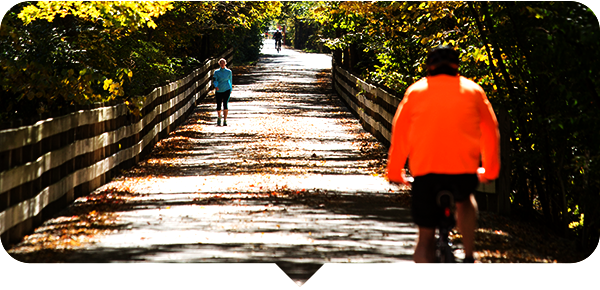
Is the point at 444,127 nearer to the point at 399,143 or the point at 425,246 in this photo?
the point at 399,143

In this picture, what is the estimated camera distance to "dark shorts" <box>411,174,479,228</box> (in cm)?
430

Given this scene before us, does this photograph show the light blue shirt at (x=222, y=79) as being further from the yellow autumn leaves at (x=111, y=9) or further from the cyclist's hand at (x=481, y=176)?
the cyclist's hand at (x=481, y=176)

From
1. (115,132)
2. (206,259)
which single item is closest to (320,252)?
(206,259)

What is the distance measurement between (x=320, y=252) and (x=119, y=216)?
2.60m

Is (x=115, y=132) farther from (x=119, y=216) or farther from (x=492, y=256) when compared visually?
(x=492, y=256)

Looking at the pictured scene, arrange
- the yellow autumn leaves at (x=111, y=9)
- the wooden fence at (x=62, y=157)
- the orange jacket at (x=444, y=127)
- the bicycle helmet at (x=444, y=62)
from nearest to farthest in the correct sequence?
the orange jacket at (x=444, y=127), the bicycle helmet at (x=444, y=62), the wooden fence at (x=62, y=157), the yellow autumn leaves at (x=111, y=9)

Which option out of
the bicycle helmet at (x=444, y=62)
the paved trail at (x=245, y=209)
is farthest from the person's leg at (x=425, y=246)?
the paved trail at (x=245, y=209)

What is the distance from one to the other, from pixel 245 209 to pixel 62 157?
79.6 inches

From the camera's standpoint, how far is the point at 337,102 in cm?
2691

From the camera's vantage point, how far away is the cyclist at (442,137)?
427cm

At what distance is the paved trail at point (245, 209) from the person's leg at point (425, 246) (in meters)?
1.15

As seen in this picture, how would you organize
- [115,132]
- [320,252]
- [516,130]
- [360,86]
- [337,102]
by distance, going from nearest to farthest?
1. [320,252]
2. [516,130]
3. [115,132]
4. [360,86]
5. [337,102]

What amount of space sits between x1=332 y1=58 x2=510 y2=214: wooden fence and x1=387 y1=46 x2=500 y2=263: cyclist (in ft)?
13.5

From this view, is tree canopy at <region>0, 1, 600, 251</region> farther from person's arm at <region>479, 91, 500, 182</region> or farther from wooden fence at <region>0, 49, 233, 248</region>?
person's arm at <region>479, 91, 500, 182</region>
